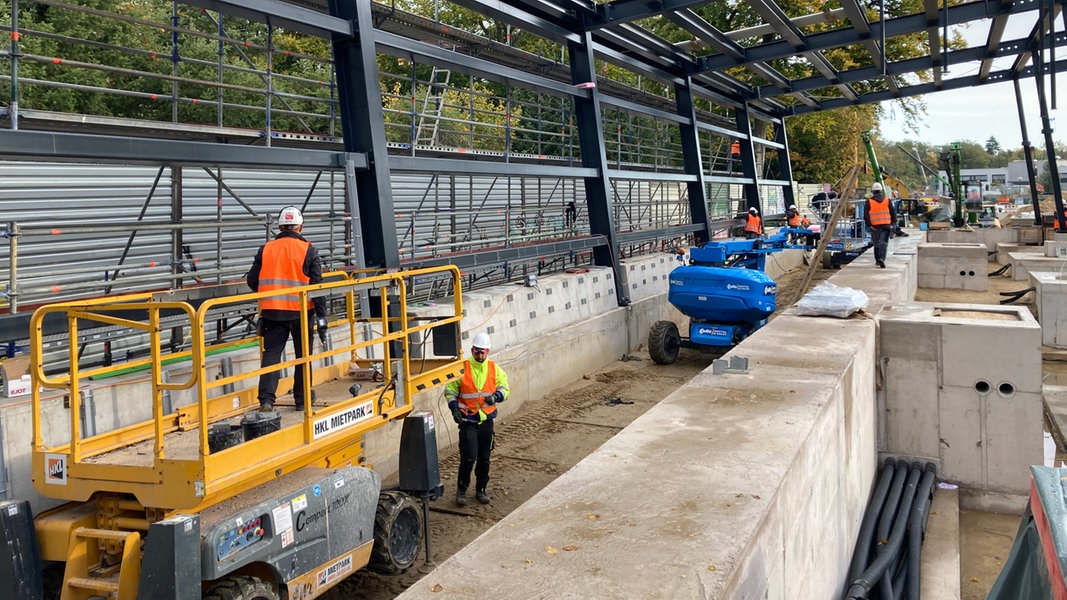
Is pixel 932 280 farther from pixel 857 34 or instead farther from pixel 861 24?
pixel 861 24

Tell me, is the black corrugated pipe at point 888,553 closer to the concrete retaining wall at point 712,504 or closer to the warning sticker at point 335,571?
the concrete retaining wall at point 712,504

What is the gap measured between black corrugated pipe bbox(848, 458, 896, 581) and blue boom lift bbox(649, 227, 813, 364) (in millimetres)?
3561

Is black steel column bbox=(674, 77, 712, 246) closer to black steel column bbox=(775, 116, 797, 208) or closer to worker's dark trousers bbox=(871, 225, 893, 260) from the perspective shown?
worker's dark trousers bbox=(871, 225, 893, 260)

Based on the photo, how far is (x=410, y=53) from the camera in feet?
A: 36.4

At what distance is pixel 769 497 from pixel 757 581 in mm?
619

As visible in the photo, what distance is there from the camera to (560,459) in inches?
378

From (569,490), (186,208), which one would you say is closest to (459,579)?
(569,490)

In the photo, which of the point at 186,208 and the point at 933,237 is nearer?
the point at 186,208

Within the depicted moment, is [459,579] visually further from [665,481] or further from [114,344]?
[114,344]

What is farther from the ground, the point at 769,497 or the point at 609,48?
the point at 609,48

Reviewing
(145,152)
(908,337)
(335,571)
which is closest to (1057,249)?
(908,337)

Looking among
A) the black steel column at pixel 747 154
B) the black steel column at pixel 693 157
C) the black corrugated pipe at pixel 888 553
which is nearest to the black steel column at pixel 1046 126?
the black steel column at pixel 747 154

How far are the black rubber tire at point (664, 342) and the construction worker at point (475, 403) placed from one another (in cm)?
634

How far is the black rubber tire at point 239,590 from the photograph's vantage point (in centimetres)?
495
